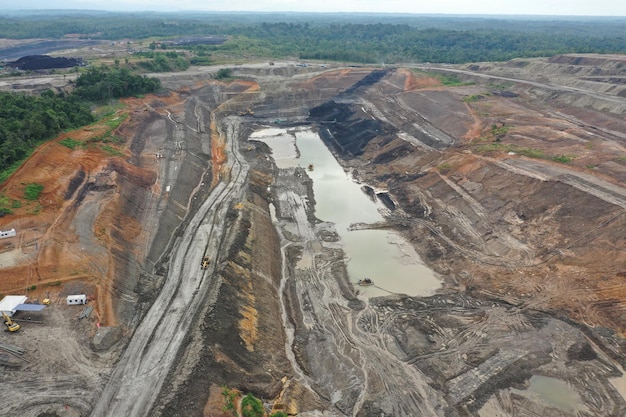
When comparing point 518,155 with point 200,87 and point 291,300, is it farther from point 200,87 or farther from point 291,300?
point 200,87

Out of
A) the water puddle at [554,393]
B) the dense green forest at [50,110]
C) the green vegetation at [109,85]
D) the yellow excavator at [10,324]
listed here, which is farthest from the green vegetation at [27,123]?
the water puddle at [554,393]

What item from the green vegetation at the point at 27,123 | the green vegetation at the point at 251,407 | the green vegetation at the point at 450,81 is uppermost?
the green vegetation at the point at 450,81

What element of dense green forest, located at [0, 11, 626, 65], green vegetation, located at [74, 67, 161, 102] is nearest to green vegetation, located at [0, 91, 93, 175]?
green vegetation, located at [74, 67, 161, 102]

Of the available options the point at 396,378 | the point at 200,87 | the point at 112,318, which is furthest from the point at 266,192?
the point at 200,87

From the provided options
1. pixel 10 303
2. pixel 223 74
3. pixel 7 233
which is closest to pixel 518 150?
pixel 10 303

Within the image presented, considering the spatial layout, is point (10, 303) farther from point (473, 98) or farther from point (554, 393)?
point (473, 98)

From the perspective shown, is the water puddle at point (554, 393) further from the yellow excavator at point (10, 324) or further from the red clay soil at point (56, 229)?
the yellow excavator at point (10, 324)

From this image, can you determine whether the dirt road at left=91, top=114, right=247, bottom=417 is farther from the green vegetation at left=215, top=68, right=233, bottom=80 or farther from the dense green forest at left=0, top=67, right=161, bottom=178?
the green vegetation at left=215, top=68, right=233, bottom=80
